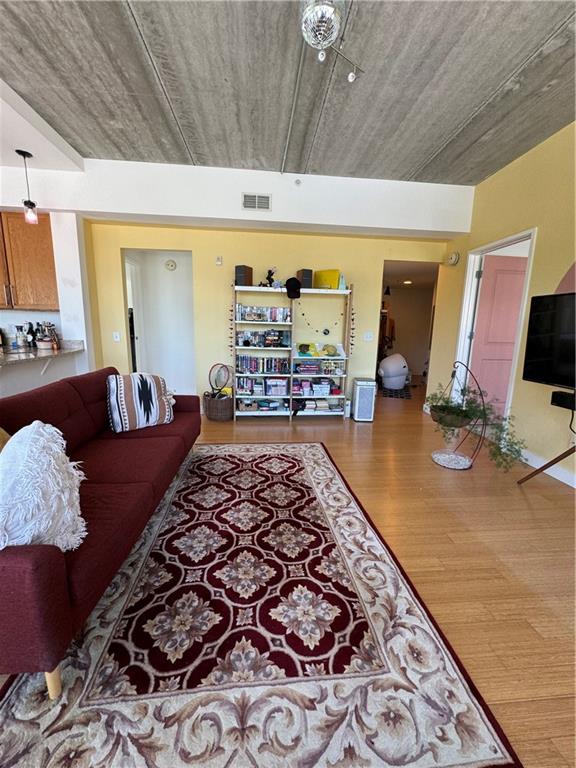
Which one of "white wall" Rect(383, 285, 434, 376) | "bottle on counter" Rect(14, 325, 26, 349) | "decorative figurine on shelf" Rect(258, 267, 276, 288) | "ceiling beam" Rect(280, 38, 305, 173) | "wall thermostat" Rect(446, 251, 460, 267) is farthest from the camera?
"white wall" Rect(383, 285, 434, 376)

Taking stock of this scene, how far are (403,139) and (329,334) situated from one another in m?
2.27

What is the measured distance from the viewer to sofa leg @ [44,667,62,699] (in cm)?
110

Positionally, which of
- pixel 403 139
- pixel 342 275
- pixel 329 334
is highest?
pixel 403 139

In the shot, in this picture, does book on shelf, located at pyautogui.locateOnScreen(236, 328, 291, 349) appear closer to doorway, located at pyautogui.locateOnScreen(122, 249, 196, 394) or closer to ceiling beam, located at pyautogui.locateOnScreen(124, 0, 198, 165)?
doorway, located at pyautogui.locateOnScreen(122, 249, 196, 394)

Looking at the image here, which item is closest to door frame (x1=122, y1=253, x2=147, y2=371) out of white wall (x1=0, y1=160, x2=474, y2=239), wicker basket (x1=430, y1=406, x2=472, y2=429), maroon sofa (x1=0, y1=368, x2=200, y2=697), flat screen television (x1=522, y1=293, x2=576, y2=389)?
white wall (x1=0, y1=160, x2=474, y2=239)

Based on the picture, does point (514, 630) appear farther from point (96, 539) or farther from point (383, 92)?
point (383, 92)

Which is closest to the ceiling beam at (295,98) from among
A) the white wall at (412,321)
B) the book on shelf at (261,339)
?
the book on shelf at (261,339)

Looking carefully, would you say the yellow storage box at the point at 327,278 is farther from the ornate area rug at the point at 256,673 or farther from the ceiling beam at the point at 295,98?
the ornate area rug at the point at 256,673

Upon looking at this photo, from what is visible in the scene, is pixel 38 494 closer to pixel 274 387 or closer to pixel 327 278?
pixel 274 387

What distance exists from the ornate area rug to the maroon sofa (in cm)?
21

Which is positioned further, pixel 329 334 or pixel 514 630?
pixel 329 334

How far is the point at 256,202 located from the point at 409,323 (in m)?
5.76

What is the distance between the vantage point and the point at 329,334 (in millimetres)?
4539

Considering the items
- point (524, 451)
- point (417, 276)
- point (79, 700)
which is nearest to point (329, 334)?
point (524, 451)
